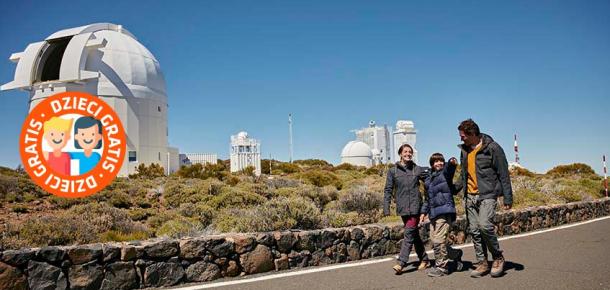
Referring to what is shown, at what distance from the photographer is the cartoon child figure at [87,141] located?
835 inches

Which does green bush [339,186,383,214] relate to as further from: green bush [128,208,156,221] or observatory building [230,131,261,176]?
observatory building [230,131,261,176]

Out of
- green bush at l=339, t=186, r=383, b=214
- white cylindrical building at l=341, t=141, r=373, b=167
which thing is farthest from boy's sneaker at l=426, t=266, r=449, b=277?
white cylindrical building at l=341, t=141, r=373, b=167

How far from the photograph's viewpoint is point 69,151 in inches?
862

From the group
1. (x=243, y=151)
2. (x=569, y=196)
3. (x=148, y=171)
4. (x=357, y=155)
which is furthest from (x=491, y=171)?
(x=357, y=155)

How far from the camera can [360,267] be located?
6.20 meters

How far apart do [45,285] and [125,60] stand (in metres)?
30.4

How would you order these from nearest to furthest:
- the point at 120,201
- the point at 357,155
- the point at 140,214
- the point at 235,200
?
1. the point at 140,214
2. the point at 235,200
3. the point at 120,201
4. the point at 357,155

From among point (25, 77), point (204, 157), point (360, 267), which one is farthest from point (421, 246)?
point (204, 157)

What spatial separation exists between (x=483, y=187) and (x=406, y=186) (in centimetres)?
92

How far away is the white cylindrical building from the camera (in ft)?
271

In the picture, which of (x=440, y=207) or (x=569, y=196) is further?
(x=569, y=196)

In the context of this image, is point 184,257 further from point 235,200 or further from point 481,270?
point 235,200

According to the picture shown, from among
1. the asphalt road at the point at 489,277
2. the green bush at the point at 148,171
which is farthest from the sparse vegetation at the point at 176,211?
the green bush at the point at 148,171

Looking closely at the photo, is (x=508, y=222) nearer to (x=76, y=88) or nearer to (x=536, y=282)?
(x=536, y=282)
